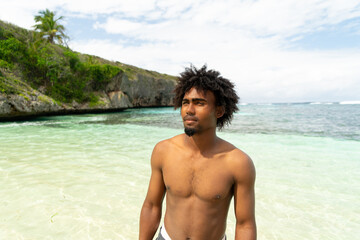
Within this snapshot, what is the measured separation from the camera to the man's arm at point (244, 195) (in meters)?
1.43

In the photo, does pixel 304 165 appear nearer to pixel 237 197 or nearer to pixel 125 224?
pixel 125 224

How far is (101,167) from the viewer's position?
5531 millimetres

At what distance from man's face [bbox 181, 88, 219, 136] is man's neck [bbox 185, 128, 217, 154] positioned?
59 mm

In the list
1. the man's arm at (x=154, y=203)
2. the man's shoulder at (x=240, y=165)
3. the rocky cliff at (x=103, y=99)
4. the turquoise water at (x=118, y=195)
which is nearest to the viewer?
the man's shoulder at (x=240, y=165)

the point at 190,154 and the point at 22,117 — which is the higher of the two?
the point at 190,154

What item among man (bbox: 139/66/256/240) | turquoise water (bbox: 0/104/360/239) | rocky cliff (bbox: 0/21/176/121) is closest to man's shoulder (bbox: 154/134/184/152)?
man (bbox: 139/66/256/240)

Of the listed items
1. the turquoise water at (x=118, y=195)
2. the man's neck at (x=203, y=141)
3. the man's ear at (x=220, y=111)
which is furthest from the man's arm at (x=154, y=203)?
the turquoise water at (x=118, y=195)

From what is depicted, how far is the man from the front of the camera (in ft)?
4.78

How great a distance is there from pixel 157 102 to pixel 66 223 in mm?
46012

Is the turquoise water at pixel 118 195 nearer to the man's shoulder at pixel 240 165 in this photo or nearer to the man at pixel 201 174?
the man at pixel 201 174

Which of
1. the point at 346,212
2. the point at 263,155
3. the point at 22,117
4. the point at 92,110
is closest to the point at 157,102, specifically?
the point at 92,110

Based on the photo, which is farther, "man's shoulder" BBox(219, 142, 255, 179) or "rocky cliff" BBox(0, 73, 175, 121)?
"rocky cliff" BBox(0, 73, 175, 121)

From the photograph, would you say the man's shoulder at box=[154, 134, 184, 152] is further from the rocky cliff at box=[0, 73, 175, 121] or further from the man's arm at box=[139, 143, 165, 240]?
the rocky cliff at box=[0, 73, 175, 121]

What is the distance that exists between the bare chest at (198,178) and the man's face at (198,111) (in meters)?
Result: 0.23
